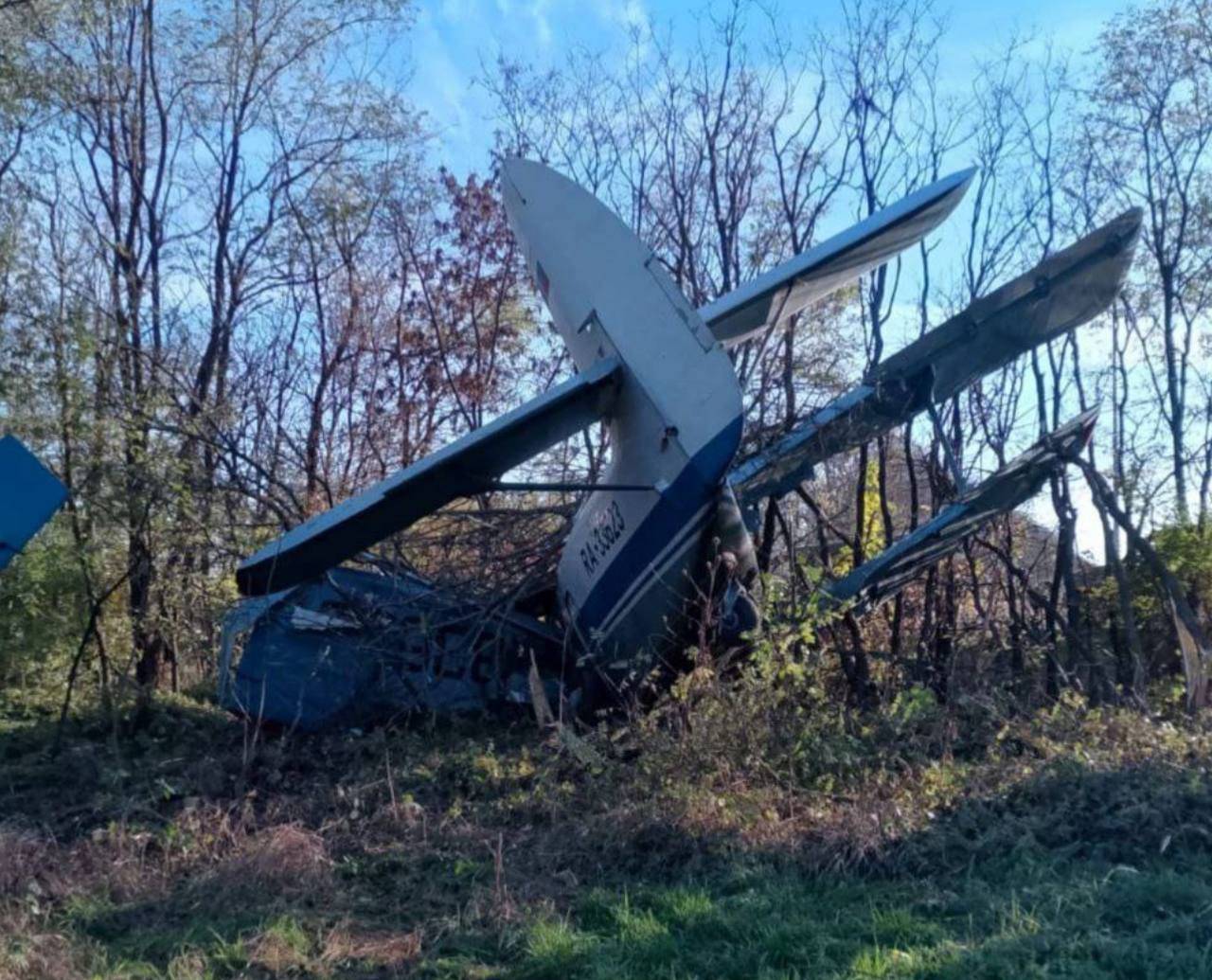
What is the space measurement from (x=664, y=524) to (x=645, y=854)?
108 inches

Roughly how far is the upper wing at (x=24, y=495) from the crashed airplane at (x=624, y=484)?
1953mm

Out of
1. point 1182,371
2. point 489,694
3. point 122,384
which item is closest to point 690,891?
point 489,694

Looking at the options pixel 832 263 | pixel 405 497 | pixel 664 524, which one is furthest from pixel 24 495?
pixel 832 263

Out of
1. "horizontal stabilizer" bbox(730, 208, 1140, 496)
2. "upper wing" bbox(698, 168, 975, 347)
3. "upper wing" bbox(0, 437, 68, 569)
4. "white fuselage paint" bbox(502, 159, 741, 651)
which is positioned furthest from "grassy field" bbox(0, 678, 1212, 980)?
"upper wing" bbox(698, 168, 975, 347)

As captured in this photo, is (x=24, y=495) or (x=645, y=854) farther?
(x=645, y=854)

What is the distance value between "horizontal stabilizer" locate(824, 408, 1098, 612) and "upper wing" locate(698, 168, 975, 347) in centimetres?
209

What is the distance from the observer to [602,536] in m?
9.54

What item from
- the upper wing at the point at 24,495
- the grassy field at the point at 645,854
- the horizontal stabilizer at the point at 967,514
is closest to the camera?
the grassy field at the point at 645,854

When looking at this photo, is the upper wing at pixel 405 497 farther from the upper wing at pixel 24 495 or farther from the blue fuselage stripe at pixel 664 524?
the upper wing at pixel 24 495

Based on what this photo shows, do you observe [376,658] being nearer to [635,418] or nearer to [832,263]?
[635,418]

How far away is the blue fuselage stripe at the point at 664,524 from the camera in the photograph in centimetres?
839

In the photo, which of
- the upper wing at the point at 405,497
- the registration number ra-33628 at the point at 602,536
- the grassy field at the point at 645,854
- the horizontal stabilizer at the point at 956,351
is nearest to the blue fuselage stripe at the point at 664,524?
the registration number ra-33628 at the point at 602,536

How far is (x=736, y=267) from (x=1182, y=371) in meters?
7.02

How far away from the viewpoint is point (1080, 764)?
705 centimetres
